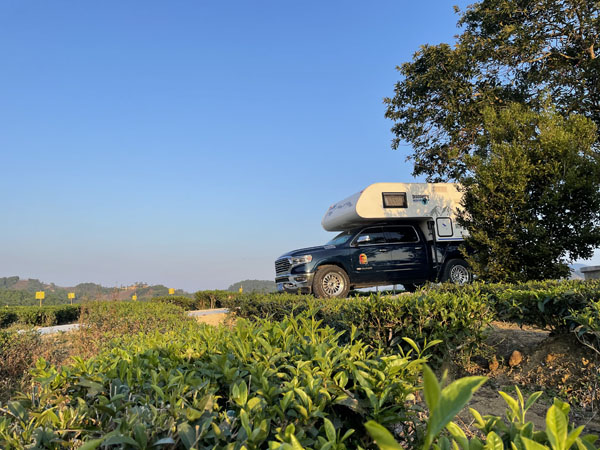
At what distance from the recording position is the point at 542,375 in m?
3.93

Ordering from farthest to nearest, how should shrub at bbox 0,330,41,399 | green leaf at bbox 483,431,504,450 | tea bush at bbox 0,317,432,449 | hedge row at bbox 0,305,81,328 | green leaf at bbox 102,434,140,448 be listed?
hedge row at bbox 0,305,81,328 → shrub at bbox 0,330,41,399 → tea bush at bbox 0,317,432,449 → green leaf at bbox 102,434,140,448 → green leaf at bbox 483,431,504,450

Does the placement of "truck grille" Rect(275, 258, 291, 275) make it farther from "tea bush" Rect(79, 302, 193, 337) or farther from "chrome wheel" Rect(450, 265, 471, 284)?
"chrome wheel" Rect(450, 265, 471, 284)

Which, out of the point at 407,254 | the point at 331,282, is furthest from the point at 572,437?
the point at 407,254

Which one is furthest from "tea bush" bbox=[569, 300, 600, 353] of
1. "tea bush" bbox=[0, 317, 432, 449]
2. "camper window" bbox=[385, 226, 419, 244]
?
"camper window" bbox=[385, 226, 419, 244]

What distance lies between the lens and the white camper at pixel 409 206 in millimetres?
12102

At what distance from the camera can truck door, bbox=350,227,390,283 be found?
11531mm

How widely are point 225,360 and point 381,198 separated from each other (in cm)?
1104

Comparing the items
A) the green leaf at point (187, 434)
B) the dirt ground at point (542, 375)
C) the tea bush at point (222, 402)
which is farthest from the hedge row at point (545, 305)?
the green leaf at point (187, 434)

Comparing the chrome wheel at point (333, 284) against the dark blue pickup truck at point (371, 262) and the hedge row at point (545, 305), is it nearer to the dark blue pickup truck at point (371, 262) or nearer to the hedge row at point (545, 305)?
the dark blue pickup truck at point (371, 262)

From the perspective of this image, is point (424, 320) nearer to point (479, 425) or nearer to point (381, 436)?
point (479, 425)

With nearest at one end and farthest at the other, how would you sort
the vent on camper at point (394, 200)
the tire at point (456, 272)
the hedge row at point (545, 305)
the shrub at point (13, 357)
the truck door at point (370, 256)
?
the hedge row at point (545, 305)
the shrub at point (13, 357)
the truck door at point (370, 256)
the vent on camper at point (394, 200)
the tire at point (456, 272)

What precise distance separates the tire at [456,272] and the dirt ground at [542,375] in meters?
7.86

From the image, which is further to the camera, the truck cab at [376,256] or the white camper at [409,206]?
the white camper at [409,206]

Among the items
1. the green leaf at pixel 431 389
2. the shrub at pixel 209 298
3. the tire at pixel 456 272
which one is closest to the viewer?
the green leaf at pixel 431 389
